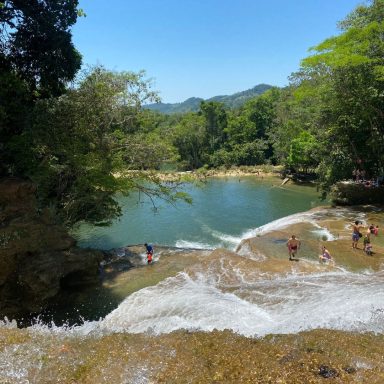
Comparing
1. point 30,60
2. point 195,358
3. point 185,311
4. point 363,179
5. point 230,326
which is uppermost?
point 30,60

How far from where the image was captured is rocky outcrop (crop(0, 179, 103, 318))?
13.2 metres

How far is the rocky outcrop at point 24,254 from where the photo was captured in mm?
13188

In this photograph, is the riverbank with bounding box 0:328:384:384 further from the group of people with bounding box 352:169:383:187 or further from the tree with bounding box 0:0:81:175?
the group of people with bounding box 352:169:383:187

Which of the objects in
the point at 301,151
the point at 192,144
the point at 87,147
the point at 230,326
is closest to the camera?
the point at 230,326

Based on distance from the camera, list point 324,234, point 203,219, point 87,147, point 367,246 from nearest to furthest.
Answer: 1. point 367,246
2. point 87,147
3. point 324,234
4. point 203,219

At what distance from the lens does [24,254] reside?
44.8 feet

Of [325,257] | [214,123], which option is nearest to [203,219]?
[325,257]

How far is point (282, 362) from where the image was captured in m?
5.31

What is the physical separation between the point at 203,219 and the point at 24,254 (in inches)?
762

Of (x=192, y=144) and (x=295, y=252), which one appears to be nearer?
(x=295, y=252)

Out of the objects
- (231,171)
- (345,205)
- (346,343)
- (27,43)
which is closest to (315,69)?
(345,205)

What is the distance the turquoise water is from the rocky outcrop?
697 centimetres

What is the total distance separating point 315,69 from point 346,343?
89.8ft

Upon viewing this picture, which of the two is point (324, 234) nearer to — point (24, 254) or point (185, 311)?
point (185, 311)
